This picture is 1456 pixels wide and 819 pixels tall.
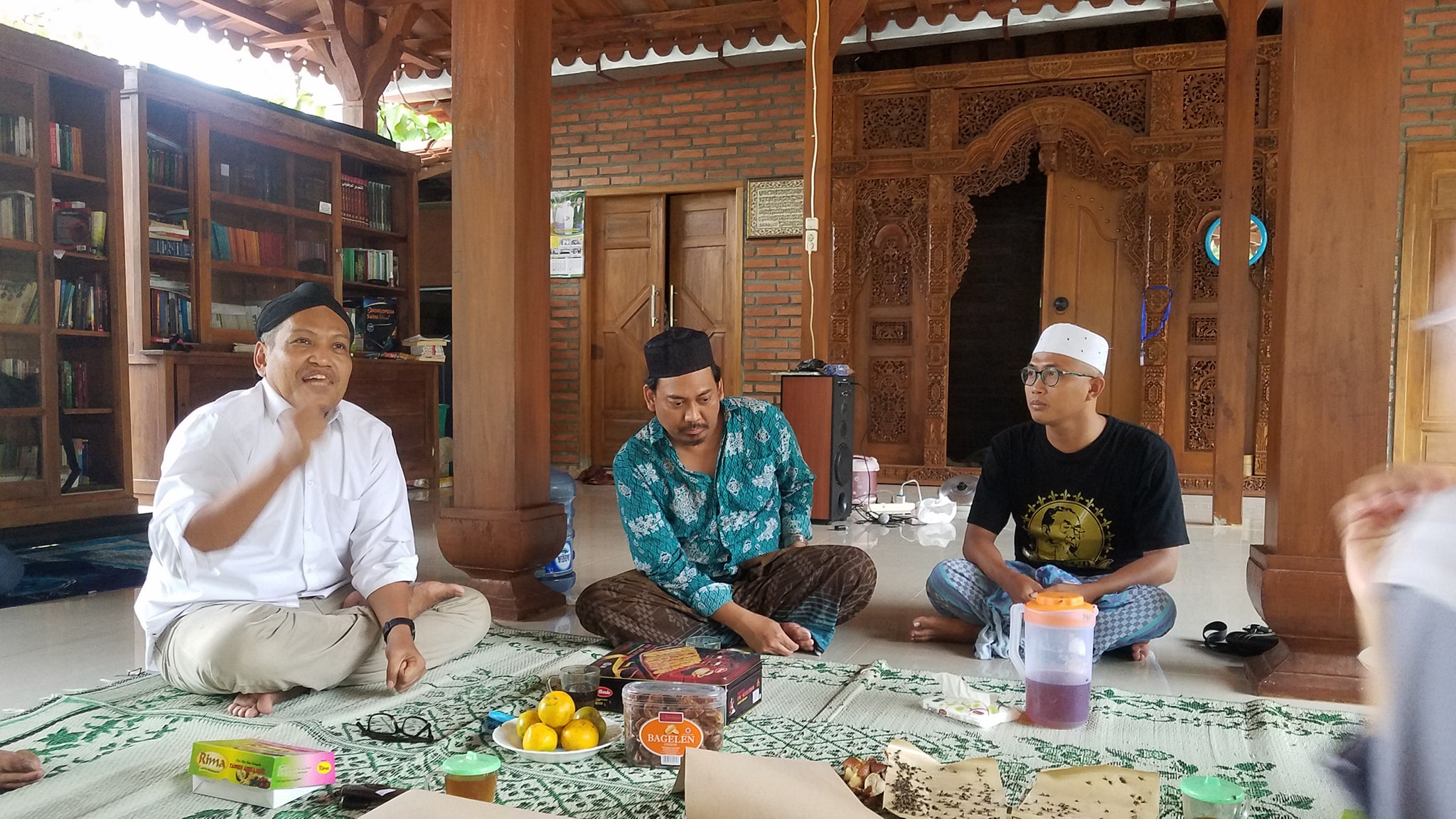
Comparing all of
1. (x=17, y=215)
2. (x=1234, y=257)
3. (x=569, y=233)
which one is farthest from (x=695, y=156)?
(x=17, y=215)

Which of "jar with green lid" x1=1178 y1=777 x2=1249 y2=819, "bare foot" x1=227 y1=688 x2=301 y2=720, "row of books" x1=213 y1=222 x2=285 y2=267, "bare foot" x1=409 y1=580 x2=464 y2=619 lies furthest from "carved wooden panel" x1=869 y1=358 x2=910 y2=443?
"jar with green lid" x1=1178 y1=777 x2=1249 y2=819

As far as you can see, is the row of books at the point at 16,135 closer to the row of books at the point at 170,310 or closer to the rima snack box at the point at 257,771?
the row of books at the point at 170,310

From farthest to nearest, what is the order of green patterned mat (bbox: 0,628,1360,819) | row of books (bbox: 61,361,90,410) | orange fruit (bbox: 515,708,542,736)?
row of books (bbox: 61,361,90,410) < orange fruit (bbox: 515,708,542,736) < green patterned mat (bbox: 0,628,1360,819)

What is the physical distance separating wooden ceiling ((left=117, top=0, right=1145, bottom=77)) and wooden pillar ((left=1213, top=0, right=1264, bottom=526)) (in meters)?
1.30

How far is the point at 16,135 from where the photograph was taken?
Answer: 4.55m

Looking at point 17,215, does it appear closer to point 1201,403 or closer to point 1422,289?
point 1201,403

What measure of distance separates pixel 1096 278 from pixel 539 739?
6.14 meters

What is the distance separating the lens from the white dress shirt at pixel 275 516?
220 centimetres

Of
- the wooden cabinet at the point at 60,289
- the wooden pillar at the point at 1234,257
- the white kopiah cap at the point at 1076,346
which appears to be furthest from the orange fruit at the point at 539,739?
the wooden pillar at the point at 1234,257

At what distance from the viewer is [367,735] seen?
2.03m

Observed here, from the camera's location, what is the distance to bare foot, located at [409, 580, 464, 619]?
2547 mm

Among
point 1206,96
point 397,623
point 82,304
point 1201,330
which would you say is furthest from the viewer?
point 1201,330

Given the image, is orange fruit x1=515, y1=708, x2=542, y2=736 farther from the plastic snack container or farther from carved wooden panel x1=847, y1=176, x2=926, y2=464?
carved wooden panel x1=847, y1=176, x2=926, y2=464

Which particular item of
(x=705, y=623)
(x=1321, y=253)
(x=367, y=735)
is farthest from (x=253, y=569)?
(x=1321, y=253)
